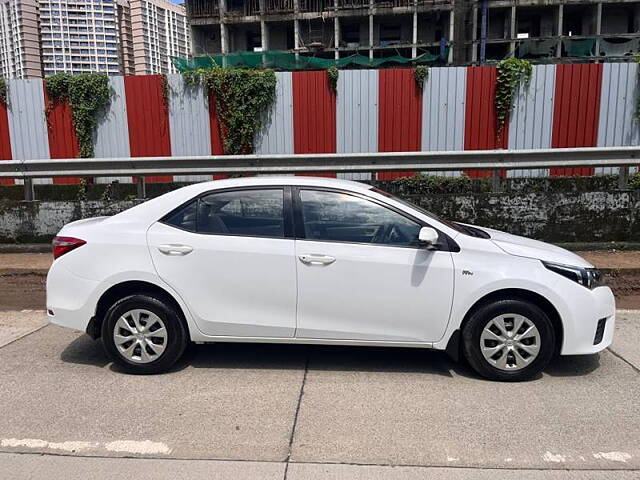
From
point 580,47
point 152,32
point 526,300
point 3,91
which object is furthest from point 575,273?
point 152,32

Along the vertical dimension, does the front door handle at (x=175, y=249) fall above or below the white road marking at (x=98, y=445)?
above

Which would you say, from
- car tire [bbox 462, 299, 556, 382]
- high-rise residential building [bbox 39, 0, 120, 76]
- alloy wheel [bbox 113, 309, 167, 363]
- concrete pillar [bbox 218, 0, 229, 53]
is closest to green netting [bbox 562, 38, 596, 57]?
concrete pillar [bbox 218, 0, 229, 53]

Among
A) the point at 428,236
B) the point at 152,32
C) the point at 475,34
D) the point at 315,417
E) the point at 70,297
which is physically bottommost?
the point at 315,417

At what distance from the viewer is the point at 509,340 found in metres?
3.85

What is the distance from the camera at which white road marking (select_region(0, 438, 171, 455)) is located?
3.07 m

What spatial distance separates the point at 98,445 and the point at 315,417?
4.42 ft

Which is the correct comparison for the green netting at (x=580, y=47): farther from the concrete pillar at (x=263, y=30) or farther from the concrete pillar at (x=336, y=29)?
the concrete pillar at (x=263, y=30)

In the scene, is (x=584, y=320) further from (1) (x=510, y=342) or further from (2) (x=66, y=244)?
(2) (x=66, y=244)

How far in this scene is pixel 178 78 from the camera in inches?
464

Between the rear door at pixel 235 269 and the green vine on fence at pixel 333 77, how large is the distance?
26.8 feet

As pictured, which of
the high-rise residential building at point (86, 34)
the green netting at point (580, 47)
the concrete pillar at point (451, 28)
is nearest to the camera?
the green netting at point (580, 47)

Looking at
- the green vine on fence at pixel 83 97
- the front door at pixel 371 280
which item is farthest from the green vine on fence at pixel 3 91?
the front door at pixel 371 280

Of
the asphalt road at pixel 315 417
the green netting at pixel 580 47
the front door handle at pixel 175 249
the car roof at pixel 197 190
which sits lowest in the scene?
the asphalt road at pixel 315 417

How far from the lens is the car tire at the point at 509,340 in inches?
150
